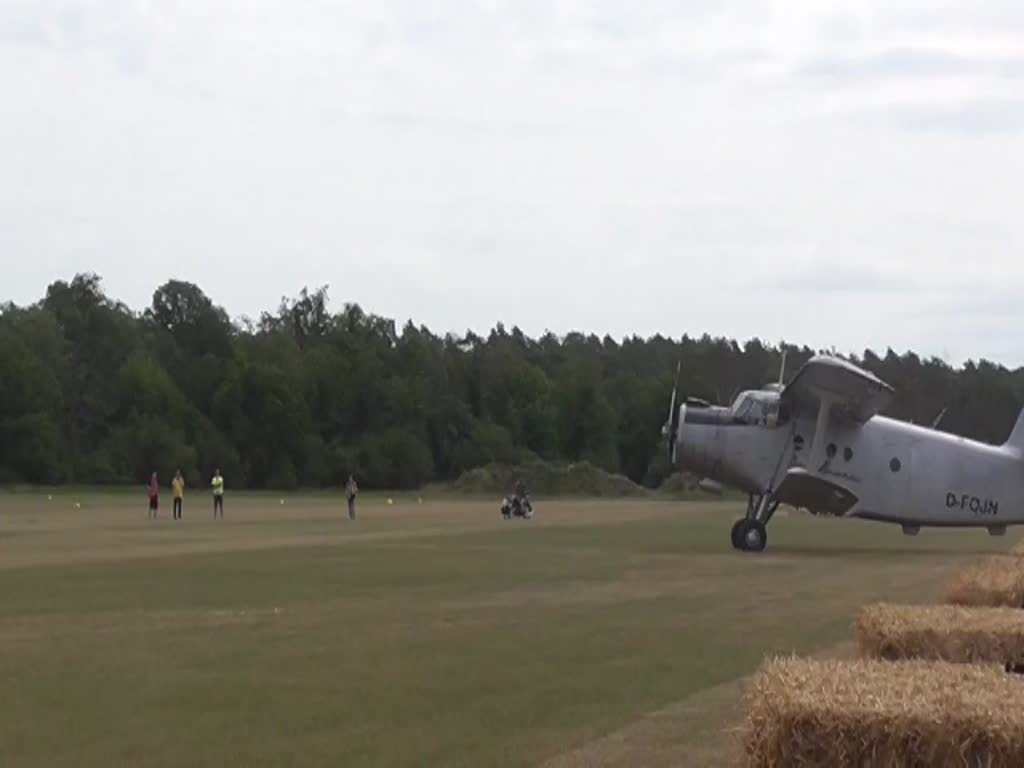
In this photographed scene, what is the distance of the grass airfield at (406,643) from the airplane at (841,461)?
1040 millimetres

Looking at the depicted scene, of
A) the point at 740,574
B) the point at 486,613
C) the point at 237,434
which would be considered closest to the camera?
the point at 486,613

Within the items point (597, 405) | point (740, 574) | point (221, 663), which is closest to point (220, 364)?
point (597, 405)

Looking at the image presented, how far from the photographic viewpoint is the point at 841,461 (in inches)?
1357

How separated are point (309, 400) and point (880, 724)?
116328 millimetres

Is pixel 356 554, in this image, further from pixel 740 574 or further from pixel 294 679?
pixel 294 679

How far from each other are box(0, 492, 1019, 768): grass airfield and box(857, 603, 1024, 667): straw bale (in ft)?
3.91

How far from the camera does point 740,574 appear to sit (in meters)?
26.6

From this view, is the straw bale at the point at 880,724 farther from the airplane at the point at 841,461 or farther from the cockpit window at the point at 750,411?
the cockpit window at the point at 750,411

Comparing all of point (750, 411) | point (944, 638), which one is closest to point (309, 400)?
point (750, 411)

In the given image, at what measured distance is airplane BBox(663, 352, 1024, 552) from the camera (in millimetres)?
34281

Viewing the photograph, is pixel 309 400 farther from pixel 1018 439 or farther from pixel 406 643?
pixel 406 643

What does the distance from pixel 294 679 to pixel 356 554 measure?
16927 millimetres

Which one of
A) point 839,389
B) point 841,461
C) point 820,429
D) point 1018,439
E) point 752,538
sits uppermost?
point 839,389

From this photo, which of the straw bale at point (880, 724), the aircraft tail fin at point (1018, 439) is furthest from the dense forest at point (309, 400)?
the straw bale at point (880, 724)
